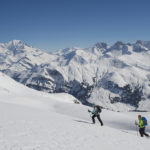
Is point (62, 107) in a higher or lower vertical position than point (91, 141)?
higher

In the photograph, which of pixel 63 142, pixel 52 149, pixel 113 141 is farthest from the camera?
pixel 113 141

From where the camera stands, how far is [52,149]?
39.9 feet

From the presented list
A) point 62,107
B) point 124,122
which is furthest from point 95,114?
point 62,107

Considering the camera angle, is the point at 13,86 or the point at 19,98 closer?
the point at 19,98

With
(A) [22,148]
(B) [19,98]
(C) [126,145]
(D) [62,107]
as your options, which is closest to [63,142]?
(A) [22,148]

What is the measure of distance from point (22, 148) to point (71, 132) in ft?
Answer: 20.4

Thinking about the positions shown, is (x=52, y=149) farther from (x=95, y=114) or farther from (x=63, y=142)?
(x=95, y=114)

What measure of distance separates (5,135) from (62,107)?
134 feet

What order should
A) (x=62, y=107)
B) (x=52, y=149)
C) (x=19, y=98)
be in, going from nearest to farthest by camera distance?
(x=52, y=149) < (x=62, y=107) < (x=19, y=98)

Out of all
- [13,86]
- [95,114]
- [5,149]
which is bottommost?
[5,149]

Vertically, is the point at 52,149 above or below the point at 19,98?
below

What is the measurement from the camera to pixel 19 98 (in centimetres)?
6388

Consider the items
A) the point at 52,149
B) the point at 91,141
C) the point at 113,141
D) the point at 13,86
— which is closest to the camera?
the point at 52,149

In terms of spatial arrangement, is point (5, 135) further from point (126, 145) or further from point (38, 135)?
point (126, 145)
